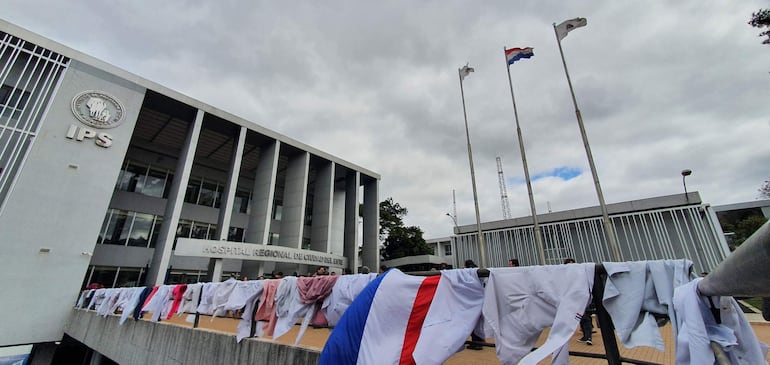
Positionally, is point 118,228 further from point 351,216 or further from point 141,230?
point 351,216

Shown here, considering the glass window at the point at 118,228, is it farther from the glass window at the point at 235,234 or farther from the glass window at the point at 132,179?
the glass window at the point at 235,234

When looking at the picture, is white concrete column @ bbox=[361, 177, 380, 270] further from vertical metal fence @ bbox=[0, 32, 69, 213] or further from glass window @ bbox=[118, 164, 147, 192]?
vertical metal fence @ bbox=[0, 32, 69, 213]

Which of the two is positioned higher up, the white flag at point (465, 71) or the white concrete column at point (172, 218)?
the white flag at point (465, 71)

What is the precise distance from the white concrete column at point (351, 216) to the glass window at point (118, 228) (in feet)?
45.7

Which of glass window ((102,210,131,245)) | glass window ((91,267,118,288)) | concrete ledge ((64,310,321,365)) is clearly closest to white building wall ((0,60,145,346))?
concrete ledge ((64,310,321,365))

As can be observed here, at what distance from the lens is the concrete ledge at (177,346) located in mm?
4324

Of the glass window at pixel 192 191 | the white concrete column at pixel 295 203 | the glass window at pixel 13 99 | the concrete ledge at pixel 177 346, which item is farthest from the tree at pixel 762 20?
the glass window at pixel 192 191

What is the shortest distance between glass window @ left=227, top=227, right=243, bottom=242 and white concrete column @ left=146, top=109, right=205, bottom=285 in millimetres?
7274

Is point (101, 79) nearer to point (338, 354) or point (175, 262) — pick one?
point (175, 262)

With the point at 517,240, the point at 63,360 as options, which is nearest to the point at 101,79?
the point at 63,360

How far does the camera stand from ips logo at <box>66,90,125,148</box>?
44.1 feet

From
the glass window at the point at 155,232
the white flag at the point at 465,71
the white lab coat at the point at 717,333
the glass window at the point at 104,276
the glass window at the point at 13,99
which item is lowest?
the white lab coat at the point at 717,333

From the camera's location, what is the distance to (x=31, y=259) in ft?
38.8

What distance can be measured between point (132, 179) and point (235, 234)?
719 centimetres
